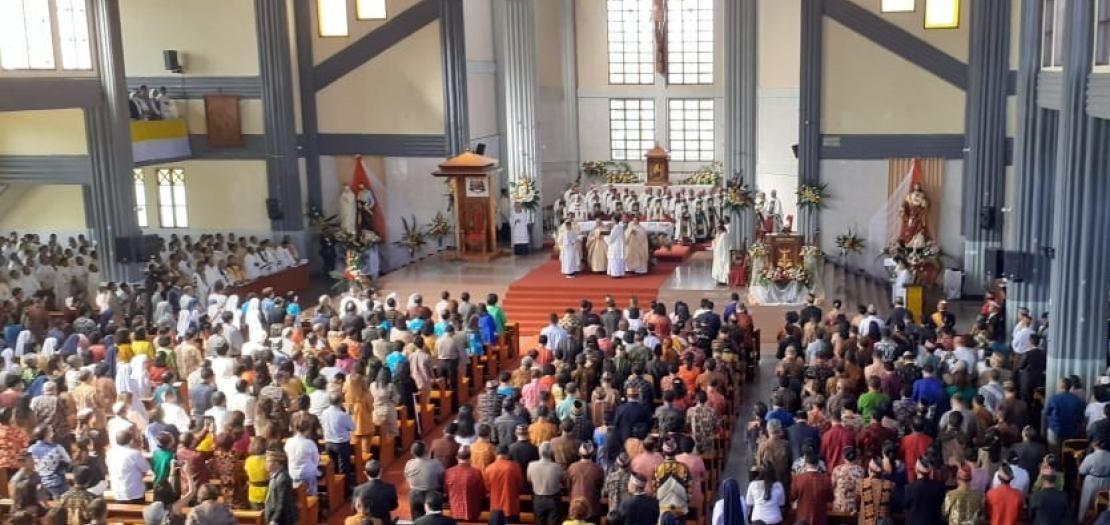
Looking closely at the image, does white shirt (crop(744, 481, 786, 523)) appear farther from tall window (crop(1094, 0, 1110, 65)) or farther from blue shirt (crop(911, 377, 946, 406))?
tall window (crop(1094, 0, 1110, 65))

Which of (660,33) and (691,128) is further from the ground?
(660,33)

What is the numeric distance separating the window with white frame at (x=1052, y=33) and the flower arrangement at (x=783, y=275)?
580 cm

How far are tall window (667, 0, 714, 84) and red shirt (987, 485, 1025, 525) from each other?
25.7 m

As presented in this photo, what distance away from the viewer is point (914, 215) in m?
25.8

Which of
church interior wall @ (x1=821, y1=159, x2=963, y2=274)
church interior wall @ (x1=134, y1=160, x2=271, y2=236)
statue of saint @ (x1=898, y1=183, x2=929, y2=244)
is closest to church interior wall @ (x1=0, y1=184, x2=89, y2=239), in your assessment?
church interior wall @ (x1=134, y1=160, x2=271, y2=236)

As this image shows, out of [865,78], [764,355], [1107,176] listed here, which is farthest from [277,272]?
[1107,176]

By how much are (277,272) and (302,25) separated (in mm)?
6561

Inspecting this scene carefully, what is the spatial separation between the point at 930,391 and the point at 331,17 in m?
19.7

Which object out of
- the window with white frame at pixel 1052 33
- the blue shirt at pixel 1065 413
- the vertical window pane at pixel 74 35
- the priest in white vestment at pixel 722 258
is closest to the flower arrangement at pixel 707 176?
the priest in white vestment at pixel 722 258

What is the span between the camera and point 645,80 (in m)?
35.5

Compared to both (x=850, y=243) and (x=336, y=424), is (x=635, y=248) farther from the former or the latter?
(x=336, y=424)

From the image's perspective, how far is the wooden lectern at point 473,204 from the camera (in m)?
26.8

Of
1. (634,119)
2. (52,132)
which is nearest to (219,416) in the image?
(52,132)

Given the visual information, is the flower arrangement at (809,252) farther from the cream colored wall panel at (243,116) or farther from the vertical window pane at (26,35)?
the vertical window pane at (26,35)
